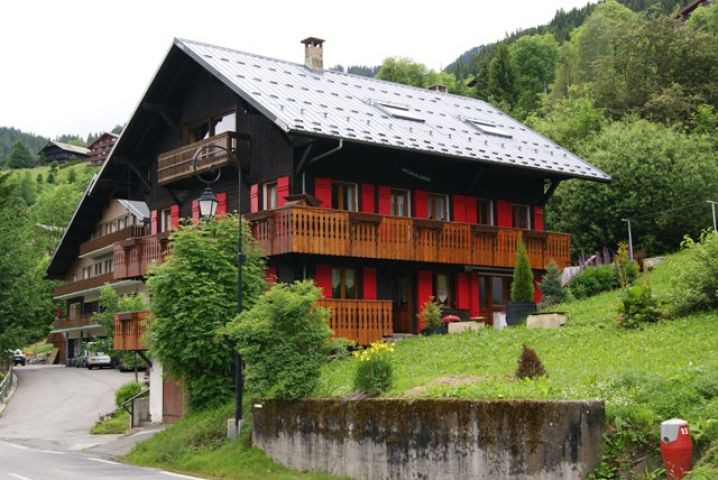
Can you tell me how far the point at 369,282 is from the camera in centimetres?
3003

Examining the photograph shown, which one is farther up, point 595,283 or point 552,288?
Result: point 595,283

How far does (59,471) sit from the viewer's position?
65.6 ft

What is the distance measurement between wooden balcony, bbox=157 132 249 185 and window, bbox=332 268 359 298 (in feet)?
14.9

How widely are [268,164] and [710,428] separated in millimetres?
19958

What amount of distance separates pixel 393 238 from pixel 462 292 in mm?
4392

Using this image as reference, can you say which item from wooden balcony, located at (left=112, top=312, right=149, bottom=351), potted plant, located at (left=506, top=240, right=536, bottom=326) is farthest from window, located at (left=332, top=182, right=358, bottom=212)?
wooden balcony, located at (left=112, top=312, right=149, bottom=351)

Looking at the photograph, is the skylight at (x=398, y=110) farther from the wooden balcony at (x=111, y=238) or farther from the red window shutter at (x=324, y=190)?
the wooden balcony at (x=111, y=238)

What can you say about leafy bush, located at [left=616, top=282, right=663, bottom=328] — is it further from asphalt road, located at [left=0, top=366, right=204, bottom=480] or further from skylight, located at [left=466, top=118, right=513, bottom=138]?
skylight, located at [left=466, top=118, right=513, bottom=138]

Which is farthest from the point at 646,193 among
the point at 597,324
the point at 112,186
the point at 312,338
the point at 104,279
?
the point at 104,279

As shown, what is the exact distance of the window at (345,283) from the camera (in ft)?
96.5

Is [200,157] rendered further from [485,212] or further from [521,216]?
[521,216]

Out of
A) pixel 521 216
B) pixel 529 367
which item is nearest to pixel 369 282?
pixel 521 216

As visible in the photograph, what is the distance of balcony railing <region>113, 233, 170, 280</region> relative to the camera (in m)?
32.1

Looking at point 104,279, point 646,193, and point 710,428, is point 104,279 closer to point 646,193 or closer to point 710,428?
point 646,193
